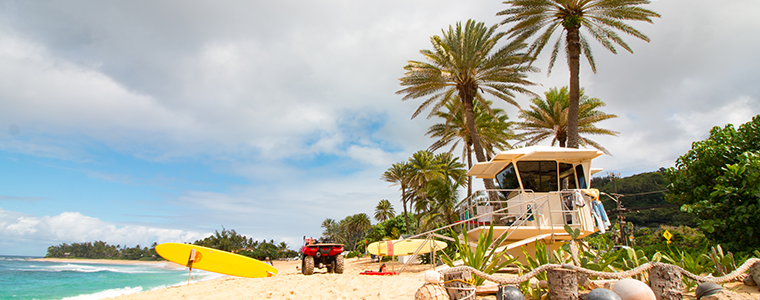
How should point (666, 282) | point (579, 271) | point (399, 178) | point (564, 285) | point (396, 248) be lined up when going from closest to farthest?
point (564, 285)
point (579, 271)
point (666, 282)
point (396, 248)
point (399, 178)

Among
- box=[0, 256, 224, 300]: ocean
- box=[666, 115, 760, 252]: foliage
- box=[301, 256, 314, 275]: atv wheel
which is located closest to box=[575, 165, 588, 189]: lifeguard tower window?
box=[666, 115, 760, 252]: foliage

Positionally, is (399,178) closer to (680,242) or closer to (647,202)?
(680,242)

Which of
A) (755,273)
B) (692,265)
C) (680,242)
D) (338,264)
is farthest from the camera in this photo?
(680,242)

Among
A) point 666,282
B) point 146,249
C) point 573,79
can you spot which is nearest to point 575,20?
point 573,79

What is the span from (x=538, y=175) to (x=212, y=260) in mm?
12011

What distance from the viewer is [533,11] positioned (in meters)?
16.4

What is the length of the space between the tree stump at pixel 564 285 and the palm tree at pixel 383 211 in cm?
6312

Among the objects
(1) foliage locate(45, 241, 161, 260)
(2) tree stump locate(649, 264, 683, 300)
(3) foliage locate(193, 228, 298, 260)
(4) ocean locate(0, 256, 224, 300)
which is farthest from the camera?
(1) foliage locate(45, 241, 161, 260)

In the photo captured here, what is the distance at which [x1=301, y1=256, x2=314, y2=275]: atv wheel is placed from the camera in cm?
1366

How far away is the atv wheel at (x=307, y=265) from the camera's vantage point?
44.8 ft

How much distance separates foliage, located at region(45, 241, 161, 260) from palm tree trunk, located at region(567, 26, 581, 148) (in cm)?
12419

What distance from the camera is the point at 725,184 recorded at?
26.1 feet

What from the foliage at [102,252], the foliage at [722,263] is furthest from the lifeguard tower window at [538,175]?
the foliage at [102,252]

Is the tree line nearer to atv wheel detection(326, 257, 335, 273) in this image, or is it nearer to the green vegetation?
the green vegetation
